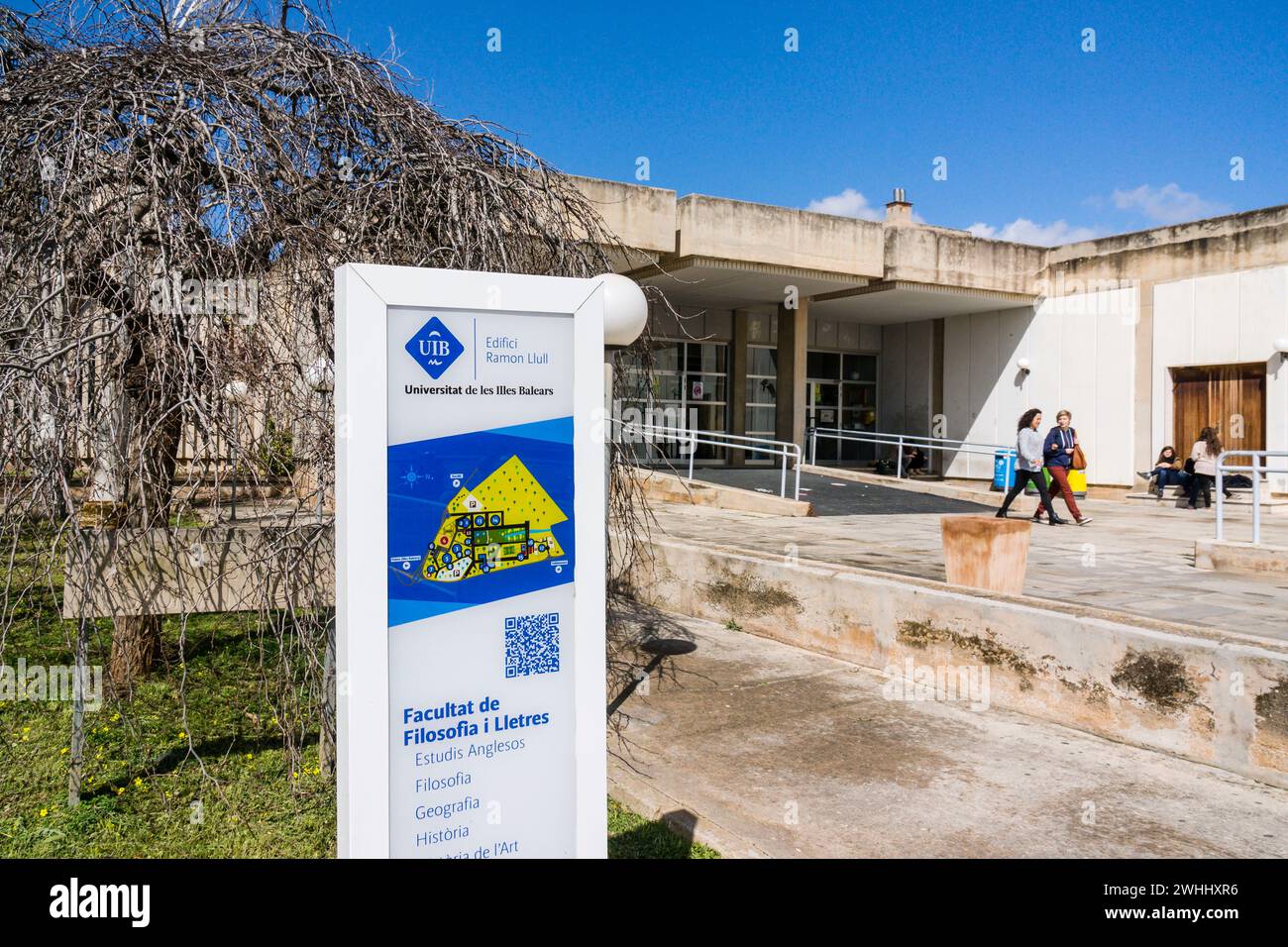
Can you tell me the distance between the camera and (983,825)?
13.4 feet

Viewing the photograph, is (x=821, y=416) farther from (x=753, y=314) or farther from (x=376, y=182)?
(x=376, y=182)

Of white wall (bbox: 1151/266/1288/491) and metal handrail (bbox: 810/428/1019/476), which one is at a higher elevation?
white wall (bbox: 1151/266/1288/491)

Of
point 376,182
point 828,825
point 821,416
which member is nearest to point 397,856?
point 828,825

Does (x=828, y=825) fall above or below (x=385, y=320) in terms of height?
below

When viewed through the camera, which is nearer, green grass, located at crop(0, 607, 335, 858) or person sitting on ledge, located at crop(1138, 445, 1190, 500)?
green grass, located at crop(0, 607, 335, 858)

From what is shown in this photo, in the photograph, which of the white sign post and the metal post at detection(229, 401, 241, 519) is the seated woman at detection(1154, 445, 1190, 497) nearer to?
the white sign post

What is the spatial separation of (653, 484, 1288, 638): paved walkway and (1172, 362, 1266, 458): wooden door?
2450mm

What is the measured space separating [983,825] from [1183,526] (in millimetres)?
11137

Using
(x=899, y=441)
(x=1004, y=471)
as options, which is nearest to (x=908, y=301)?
(x=899, y=441)

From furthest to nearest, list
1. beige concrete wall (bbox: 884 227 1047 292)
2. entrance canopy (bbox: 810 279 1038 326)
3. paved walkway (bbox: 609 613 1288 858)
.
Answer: entrance canopy (bbox: 810 279 1038 326)
beige concrete wall (bbox: 884 227 1047 292)
paved walkway (bbox: 609 613 1288 858)

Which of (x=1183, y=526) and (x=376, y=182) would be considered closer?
(x=376, y=182)

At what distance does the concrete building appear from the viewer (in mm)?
16984

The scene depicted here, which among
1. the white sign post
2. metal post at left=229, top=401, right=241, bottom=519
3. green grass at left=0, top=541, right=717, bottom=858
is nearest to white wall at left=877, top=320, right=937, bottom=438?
green grass at left=0, top=541, right=717, bottom=858

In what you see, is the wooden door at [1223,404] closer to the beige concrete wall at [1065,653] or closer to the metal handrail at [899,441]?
the metal handrail at [899,441]
